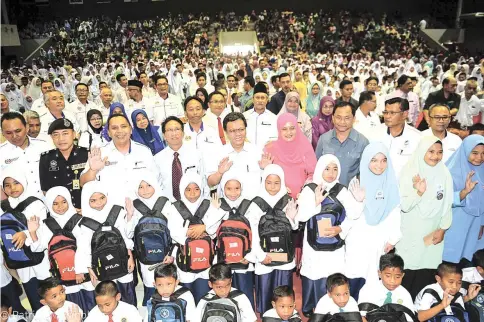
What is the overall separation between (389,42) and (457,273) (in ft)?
66.8

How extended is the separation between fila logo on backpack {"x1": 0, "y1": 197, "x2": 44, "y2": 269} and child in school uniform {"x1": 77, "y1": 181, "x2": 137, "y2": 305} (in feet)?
1.56

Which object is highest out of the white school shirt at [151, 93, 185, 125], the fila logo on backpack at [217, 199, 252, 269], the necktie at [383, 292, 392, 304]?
the white school shirt at [151, 93, 185, 125]

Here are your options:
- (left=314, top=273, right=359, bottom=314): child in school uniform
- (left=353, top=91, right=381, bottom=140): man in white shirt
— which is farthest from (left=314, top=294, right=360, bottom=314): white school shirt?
(left=353, top=91, right=381, bottom=140): man in white shirt

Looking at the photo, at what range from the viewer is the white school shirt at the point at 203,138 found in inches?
169

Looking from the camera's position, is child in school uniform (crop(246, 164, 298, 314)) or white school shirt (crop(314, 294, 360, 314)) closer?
white school shirt (crop(314, 294, 360, 314))

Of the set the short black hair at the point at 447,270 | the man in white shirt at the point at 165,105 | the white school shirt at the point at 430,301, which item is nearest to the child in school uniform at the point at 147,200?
the white school shirt at the point at 430,301

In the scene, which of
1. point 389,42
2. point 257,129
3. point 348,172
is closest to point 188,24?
point 389,42

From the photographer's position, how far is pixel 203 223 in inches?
128

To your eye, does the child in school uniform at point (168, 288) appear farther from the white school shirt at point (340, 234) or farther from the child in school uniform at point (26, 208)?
the child in school uniform at point (26, 208)

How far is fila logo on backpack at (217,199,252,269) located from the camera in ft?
10.3

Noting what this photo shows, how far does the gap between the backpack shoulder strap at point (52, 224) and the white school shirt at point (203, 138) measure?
1542mm

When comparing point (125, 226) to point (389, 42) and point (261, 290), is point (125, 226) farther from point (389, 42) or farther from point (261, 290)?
point (389, 42)

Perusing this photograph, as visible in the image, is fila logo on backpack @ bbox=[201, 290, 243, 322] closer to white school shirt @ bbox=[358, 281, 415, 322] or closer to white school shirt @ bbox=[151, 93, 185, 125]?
white school shirt @ bbox=[358, 281, 415, 322]

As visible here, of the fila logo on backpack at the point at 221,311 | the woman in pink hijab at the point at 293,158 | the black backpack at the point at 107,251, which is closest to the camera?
the fila logo on backpack at the point at 221,311
